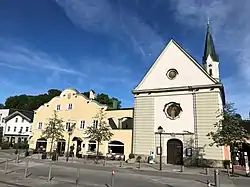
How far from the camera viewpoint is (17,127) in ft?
225

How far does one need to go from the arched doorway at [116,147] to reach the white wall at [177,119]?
676 centimetres

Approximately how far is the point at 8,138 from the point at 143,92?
47.0 meters

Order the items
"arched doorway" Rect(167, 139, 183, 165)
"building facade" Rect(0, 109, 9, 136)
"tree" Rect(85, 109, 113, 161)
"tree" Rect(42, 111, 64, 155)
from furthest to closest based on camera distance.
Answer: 1. "building facade" Rect(0, 109, 9, 136)
2. "tree" Rect(42, 111, 64, 155)
3. "tree" Rect(85, 109, 113, 161)
4. "arched doorway" Rect(167, 139, 183, 165)

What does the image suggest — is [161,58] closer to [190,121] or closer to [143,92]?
[143,92]

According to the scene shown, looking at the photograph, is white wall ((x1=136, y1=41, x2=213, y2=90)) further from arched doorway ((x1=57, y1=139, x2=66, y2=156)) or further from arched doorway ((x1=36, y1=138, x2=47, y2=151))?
arched doorway ((x1=36, y1=138, x2=47, y2=151))

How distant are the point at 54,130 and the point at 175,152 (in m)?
19.8

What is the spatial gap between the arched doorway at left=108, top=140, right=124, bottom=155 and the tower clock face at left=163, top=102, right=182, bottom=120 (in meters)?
8.78

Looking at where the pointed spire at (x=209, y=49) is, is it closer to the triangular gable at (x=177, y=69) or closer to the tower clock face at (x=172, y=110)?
the triangular gable at (x=177, y=69)

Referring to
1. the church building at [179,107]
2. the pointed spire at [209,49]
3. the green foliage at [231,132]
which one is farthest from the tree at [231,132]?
the pointed spire at [209,49]

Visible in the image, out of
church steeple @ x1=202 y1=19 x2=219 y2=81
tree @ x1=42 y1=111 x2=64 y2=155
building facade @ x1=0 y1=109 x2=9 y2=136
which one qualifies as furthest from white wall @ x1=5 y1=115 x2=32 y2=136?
church steeple @ x1=202 y1=19 x2=219 y2=81

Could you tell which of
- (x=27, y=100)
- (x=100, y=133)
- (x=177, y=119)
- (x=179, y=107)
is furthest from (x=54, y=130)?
Answer: (x=27, y=100)

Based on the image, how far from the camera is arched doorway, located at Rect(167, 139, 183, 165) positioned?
111 feet

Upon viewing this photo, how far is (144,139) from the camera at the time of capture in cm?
3597

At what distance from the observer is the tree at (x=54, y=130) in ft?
135
